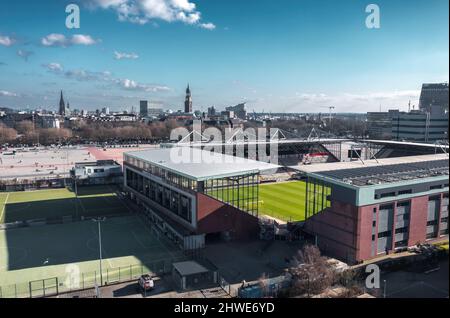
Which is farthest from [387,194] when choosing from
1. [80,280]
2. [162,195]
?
[80,280]

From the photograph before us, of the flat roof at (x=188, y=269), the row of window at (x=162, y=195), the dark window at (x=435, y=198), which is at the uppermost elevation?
the dark window at (x=435, y=198)

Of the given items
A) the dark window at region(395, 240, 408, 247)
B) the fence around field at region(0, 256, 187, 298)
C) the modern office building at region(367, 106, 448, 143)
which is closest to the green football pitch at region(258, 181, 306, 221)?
the dark window at region(395, 240, 408, 247)

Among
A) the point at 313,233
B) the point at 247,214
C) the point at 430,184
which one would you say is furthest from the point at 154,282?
the point at 430,184

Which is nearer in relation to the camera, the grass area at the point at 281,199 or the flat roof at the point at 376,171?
the flat roof at the point at 376,171

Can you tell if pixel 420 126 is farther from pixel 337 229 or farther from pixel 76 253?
pixel 76 253

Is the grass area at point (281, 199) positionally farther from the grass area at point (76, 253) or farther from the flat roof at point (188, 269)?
the flat roof at point (188, 269)

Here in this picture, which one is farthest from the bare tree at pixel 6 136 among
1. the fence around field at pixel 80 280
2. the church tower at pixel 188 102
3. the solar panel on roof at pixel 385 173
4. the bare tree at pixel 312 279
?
the church tower at pixel 188 102
